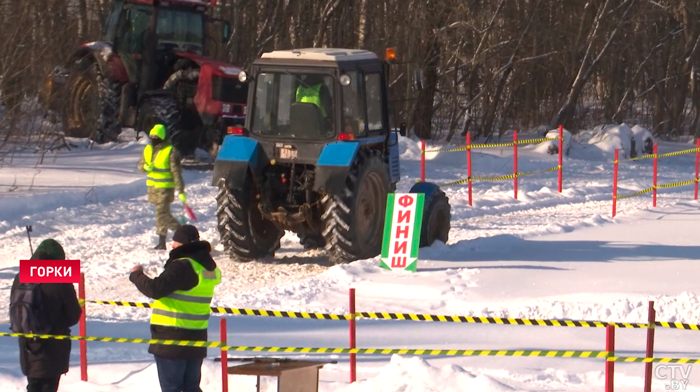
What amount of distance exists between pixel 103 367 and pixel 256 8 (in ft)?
63.9

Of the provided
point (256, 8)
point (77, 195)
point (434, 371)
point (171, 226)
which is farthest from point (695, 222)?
point (256, 8)

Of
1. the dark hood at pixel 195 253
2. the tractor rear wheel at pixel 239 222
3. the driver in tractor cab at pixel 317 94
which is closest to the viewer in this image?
the dark hood at pixel 195 253

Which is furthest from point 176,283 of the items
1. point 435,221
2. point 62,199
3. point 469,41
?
point 469,41

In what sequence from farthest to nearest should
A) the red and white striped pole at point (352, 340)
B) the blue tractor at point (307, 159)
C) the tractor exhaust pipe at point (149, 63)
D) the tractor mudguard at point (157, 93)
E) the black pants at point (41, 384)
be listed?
the tractor exhaust pipe at point (149, 63), the tractor mudguard at point (157, 93), the blue tractor at point (307, 159), the red and white striped pole at point (352, 340), the black pants at point (41, 384)

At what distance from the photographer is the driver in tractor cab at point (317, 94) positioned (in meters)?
12.3

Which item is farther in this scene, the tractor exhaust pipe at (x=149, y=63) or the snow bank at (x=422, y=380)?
the tractor exhaust pipe at (x=149, y=63)

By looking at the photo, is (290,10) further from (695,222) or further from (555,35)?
(695,222)

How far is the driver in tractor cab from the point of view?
12312 millimetres

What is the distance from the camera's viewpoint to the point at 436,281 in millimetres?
11266

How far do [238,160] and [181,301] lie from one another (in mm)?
5653

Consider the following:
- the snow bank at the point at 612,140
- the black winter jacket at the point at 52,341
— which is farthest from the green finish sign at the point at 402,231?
the snow bank at the point at 612,140

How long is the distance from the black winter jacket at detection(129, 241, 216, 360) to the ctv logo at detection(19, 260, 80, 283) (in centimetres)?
41

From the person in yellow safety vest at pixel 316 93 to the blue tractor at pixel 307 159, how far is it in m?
0.01

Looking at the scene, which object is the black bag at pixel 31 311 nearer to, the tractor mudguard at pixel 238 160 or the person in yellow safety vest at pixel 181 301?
the person in yellow safety vest at pixel 181 301
